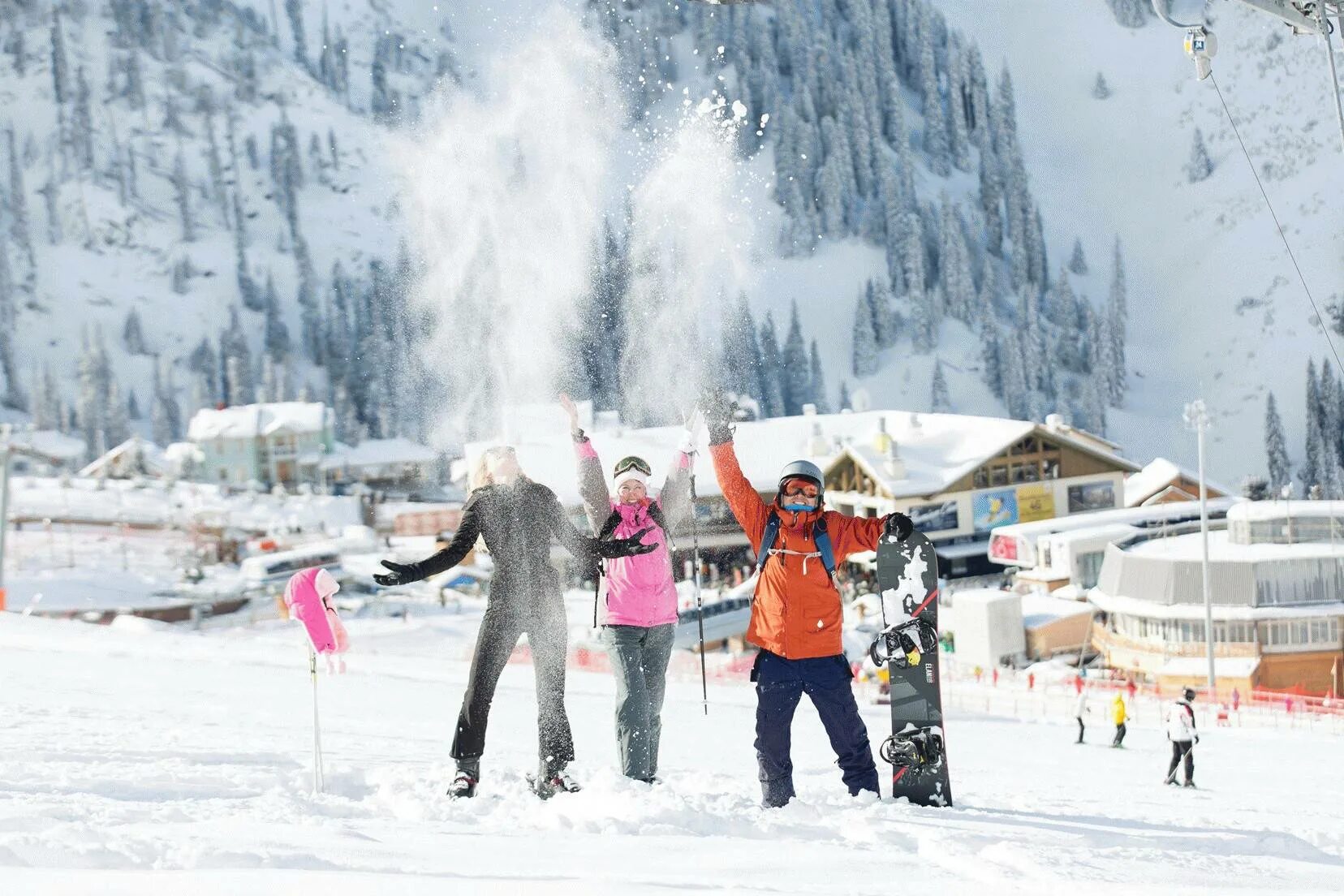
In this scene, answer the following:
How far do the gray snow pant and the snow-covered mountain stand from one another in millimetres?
60816

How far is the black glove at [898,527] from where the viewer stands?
548 cm

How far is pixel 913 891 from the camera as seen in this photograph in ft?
13.0

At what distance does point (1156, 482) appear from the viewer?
4897 cm

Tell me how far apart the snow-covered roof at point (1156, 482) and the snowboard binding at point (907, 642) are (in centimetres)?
4464

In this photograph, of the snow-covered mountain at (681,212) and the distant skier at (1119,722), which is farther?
the snow-covered mountain at (681,212)

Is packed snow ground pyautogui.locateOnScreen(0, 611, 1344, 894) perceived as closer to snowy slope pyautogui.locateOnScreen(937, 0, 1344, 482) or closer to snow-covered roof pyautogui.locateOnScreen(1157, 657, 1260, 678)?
snow-covered roof pyautogui.locateOnScreen(1157, 657, 1260, 678)

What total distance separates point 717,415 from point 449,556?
1432 mm

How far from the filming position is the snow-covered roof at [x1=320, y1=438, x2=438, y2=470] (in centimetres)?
8669

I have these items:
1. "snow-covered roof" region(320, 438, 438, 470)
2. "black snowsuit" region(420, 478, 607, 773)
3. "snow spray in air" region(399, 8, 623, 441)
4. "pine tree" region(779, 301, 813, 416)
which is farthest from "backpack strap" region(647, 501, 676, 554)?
"pine tree" region(779, 301, 813, 416)

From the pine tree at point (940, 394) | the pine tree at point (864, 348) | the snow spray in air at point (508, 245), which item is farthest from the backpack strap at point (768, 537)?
the pine tree at point (864, 348)

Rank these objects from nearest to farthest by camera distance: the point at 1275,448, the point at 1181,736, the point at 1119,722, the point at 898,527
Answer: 1. the point at 898,527
2. the point at 1181,736
3. the point at 1119,722
4. the point at 1275,448

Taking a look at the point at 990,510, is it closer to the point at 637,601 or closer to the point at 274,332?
the point at 637,601

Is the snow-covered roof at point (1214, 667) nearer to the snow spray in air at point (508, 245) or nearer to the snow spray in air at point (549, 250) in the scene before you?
the snow spray in air at point (549, 250)

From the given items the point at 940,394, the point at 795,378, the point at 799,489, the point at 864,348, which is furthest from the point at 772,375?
the point at 799,489
